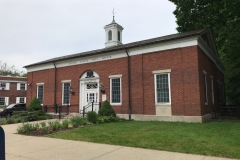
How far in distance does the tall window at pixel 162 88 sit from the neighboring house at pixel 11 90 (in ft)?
125

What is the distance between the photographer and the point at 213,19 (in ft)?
76.6

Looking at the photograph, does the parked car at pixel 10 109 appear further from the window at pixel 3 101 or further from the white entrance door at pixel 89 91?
the window at pixel 3 101

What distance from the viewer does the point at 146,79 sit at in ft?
58.1

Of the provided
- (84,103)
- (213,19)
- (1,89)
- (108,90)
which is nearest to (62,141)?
(108,90)

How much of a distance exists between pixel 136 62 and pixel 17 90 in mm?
37254

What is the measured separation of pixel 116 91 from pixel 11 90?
3518 centimetres

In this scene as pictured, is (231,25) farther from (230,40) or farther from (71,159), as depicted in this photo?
(71,159)

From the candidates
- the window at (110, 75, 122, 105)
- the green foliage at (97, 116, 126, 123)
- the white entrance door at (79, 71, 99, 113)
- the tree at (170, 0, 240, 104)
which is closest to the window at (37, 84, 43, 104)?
the white entrance door at (79, 71, 99, 113)

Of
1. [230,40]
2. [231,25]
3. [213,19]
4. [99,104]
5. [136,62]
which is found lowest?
[99,104]

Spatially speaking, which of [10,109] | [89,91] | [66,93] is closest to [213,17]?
[89,91]

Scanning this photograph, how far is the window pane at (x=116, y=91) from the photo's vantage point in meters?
19.2

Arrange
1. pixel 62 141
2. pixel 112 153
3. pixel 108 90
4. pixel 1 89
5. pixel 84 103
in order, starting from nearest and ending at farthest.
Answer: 1. pixel 112 153
2. pixel 62 141
3. pixel 108 90
4. pixel 84 103
5. pixel 1 89

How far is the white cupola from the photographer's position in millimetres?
27016

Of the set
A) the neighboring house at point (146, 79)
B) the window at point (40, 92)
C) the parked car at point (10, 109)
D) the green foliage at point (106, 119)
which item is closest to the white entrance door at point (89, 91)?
the neighboring house at point (146, 79)
